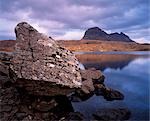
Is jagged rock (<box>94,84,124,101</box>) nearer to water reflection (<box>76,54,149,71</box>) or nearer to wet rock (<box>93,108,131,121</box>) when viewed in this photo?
wet rock (<box>93,108,131,121</box>)

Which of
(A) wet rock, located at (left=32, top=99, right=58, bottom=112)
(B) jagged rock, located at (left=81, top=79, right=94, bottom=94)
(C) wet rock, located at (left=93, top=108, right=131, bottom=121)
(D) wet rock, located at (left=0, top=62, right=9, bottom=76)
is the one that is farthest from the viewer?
(B) jagged rock, located at (left=81, top=79, right=94, bottom=94)

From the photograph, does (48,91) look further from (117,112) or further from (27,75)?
(117,112)

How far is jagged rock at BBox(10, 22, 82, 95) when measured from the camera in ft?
52.1

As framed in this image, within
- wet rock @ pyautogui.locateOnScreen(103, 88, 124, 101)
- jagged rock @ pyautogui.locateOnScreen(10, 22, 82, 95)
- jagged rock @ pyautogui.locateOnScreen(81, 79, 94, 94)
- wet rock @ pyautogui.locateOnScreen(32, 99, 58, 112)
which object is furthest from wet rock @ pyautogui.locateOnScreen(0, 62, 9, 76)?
wet rock @ pyautogui.locateOnScreen(103, 88, 124, 101)

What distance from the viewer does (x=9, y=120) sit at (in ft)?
52.4

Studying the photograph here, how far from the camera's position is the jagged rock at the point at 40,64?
15.9m

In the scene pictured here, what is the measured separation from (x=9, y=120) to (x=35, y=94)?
2.39m

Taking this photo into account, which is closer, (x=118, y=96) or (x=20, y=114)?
(x=20, y=114)

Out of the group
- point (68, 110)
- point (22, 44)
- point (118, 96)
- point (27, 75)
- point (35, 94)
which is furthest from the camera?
point (118, 96)

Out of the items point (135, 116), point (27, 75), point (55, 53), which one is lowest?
point (135, 116)

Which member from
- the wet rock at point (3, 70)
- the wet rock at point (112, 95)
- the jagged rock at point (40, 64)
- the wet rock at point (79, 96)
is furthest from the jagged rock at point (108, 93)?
the wet rock at point (3, 70)

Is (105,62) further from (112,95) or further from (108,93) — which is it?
(112,95)

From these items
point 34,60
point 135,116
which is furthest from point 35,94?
point 135,116

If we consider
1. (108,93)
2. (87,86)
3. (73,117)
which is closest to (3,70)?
(87,86)
